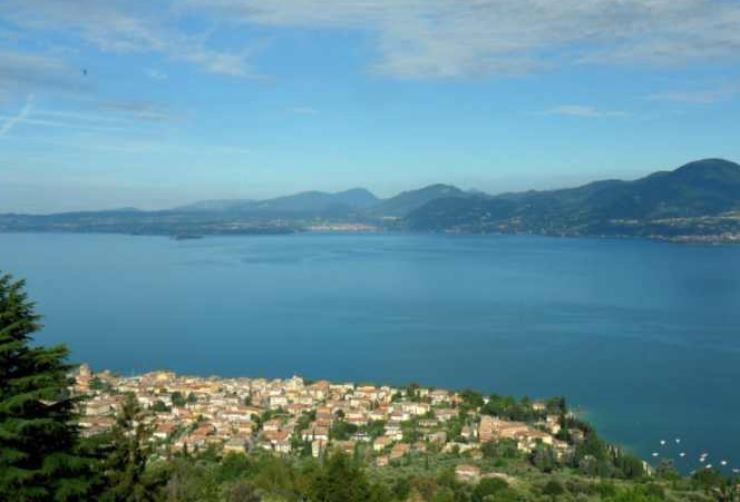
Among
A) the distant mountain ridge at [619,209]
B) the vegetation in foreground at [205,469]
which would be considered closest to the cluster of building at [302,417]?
the vegetation in foreground at [205,469]

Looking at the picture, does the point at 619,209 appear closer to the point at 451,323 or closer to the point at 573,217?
the point at 573,217

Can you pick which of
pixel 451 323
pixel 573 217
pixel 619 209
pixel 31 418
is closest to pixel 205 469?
pixel 31 418

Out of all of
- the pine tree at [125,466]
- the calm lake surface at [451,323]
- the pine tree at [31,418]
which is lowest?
the calm lake surface at [451,323]

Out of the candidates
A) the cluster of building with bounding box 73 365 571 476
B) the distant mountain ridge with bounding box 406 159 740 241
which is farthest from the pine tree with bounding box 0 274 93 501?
the distant mountain ridge with bounding box 406 159 740 241

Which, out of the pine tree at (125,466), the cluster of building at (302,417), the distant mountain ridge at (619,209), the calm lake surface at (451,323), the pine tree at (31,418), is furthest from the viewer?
the distant mountain ridge at (619,209)

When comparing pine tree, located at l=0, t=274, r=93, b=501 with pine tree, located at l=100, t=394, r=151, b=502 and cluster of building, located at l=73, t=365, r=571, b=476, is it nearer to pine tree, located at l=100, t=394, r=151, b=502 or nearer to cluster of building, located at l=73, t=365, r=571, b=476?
pine tree, located at l=100, t=394, r=151, b=502

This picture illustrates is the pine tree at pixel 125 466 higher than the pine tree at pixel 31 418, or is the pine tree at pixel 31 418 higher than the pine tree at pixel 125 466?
the pine tree at pixel 31 418

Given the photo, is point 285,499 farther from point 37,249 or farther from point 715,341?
point 37,249

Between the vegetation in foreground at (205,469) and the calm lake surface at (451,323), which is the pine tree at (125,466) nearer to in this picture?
the vegetation in foreground at (205,469)
